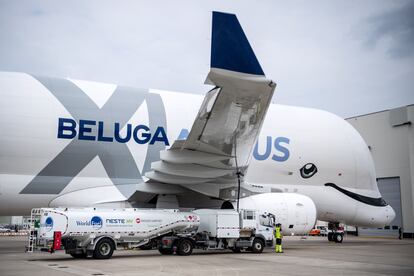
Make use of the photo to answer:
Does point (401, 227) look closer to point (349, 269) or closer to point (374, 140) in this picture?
point (374, 140)

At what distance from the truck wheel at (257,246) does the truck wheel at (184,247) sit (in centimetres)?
238

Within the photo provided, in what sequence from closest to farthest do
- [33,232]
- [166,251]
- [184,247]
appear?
[33,232], [184,247], [166,251]

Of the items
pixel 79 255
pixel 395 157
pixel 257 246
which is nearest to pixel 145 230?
pixel 79 255

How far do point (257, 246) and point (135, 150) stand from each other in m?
5.25

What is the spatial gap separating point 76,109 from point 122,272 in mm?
7195

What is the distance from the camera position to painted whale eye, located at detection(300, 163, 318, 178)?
2008cm

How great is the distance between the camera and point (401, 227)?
1426 inches

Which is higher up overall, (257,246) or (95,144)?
(95,144)

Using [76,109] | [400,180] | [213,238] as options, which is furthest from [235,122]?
[400,180]

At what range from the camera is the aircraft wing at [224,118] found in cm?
1102

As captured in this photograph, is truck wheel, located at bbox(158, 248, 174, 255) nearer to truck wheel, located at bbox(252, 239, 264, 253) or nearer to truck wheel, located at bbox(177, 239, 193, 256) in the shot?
truck wheel, located at bbox(177, 239, 193, 256)

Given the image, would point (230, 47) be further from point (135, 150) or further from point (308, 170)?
point (308, 170)

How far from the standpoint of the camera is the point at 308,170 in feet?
66.3

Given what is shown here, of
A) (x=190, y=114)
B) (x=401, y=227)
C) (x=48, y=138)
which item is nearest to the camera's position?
(x=48, y=138)
